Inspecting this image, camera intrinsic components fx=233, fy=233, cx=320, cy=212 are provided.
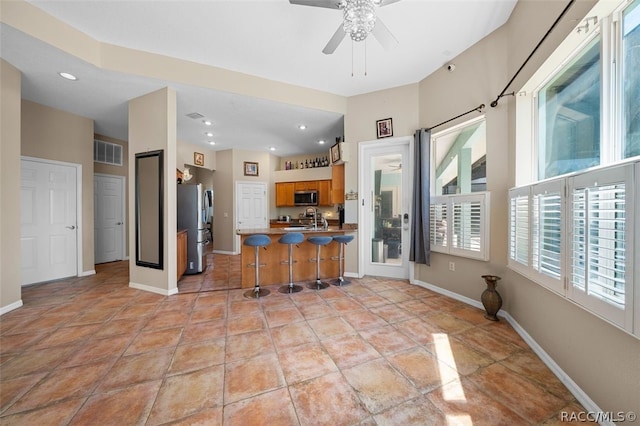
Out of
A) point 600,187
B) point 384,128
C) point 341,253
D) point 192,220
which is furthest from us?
point 192,220

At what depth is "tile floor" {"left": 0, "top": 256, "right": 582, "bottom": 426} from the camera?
53.9 inches

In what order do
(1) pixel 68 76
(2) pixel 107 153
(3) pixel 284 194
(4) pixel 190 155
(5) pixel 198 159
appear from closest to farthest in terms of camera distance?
1. (1) pixel 68 76
2. (2) pixel 107 153
3. (4) pixel 190 155
4. (5) pixel 198 159
5. (3) pixel 284 194

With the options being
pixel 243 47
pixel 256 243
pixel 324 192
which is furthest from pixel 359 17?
pixel 324 192

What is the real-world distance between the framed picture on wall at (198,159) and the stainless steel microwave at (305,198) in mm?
2581

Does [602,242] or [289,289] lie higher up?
[602,242]

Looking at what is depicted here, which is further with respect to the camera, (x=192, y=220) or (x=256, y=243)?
(x=192, y=220)

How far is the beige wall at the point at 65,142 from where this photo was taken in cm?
363

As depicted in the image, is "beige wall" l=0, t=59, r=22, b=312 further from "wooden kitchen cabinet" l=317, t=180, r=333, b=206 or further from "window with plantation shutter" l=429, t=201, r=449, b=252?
"window with plantation shutter" l=429, t=201, r=449, b=252

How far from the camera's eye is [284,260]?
3844 millimetres

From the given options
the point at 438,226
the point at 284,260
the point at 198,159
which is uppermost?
the point at 198,159

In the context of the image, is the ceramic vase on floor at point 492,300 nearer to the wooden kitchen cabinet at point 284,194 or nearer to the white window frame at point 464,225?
the white window frame at point 464,225

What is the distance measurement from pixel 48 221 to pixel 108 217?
1.31 meters

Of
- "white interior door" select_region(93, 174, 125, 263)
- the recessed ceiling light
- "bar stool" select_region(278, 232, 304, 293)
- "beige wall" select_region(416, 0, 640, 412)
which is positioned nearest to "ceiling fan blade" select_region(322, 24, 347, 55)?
"beige wall" select_region(416, 0, 640, 412)

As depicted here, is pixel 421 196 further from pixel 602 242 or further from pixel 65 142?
pixel 65 142
